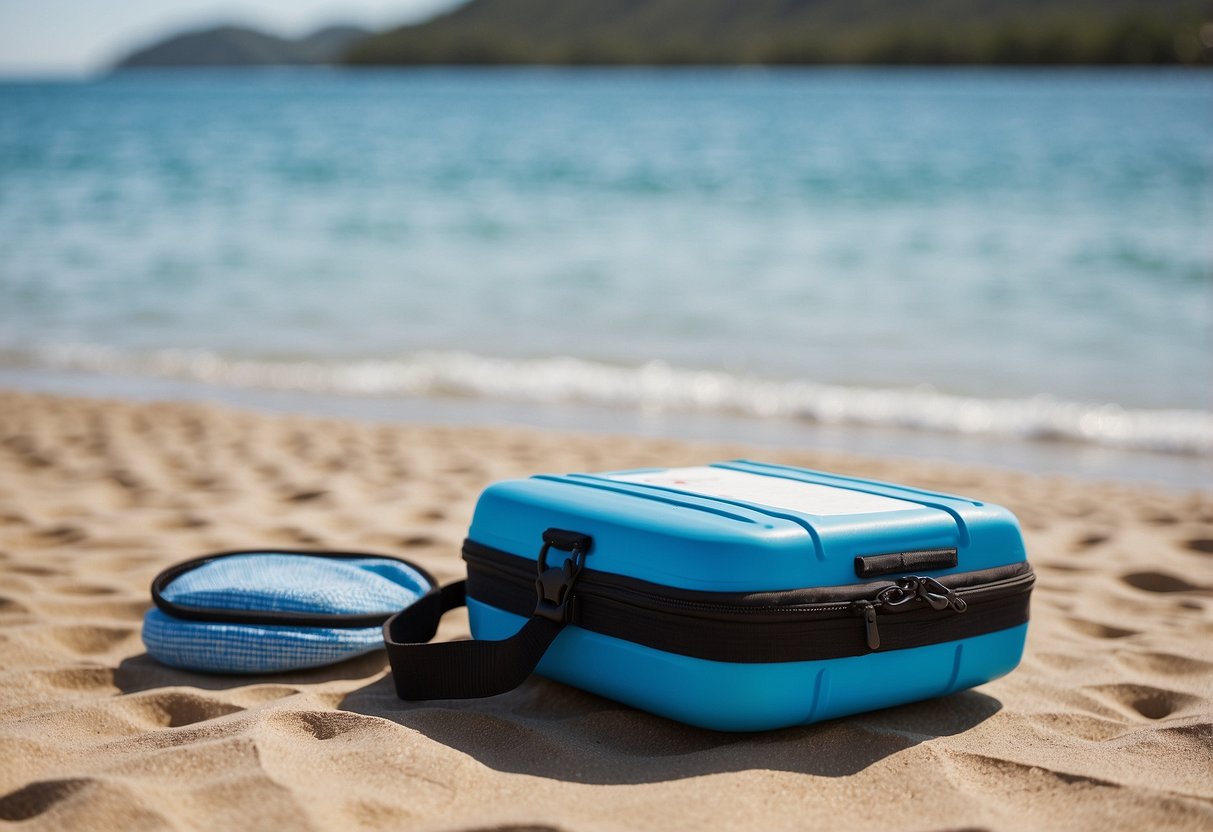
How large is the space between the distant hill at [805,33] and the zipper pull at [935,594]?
2256 inches

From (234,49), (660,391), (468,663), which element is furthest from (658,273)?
(234,49)

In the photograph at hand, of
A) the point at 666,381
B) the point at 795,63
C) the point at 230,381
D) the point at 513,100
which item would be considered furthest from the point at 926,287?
the point at 795,63

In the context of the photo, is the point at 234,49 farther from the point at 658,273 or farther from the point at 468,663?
the point at 468,663

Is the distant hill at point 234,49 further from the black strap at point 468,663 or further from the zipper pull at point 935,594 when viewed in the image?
the zipper pull at point 935,594

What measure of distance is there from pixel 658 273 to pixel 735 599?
378 inches

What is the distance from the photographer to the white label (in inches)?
91.8

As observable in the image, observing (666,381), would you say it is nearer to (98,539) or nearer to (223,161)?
(98,539)

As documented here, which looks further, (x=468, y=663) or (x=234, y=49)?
(x=234, y=49)

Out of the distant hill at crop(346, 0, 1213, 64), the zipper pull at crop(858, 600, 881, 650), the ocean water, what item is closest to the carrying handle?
the zipper pull at crop(858, 600, 881, 650)

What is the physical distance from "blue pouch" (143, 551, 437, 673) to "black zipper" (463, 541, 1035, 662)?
2.14 feet

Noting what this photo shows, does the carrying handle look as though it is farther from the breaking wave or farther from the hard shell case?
the breaking wave

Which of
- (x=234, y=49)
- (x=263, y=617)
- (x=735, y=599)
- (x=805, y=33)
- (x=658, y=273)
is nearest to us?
(x=735, y=599)

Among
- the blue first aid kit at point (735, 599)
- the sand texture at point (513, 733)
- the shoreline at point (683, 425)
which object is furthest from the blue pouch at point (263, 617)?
the shoreline at point (683, 425)

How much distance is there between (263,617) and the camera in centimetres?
263
